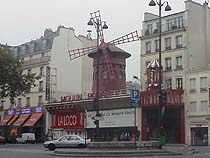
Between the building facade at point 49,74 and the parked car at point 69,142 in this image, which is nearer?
the parked car at point 69,142

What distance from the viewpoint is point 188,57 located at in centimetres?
6253

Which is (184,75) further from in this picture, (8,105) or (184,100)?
(8,105)

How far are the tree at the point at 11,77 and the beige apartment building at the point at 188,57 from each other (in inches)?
630

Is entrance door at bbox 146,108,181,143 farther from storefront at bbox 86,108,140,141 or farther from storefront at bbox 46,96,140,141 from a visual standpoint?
storefront at bbox 86,108,140,141

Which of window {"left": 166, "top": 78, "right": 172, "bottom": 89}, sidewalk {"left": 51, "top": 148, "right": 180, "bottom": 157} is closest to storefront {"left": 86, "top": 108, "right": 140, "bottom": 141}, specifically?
window {"left": 166, "top": 78, "right": 172, "bottom": 89}

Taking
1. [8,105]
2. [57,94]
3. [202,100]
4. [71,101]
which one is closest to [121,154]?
[202,100]

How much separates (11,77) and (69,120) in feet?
58.6

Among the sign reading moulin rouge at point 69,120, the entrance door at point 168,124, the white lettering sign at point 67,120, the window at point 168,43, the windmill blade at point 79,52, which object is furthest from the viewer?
the windmill blade at point 79,52

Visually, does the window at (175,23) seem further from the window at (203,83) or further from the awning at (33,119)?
the awning at (33,119)

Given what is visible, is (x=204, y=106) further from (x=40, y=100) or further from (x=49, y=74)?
(x=40, y=100)

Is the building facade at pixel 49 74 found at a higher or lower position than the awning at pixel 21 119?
higher

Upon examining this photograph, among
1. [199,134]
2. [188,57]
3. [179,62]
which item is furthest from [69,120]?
[199,134]

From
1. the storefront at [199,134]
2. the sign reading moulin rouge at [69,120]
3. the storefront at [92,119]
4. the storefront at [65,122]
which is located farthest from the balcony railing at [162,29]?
the sign reading moulin rouge at [69,120]

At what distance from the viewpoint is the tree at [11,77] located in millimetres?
58750
